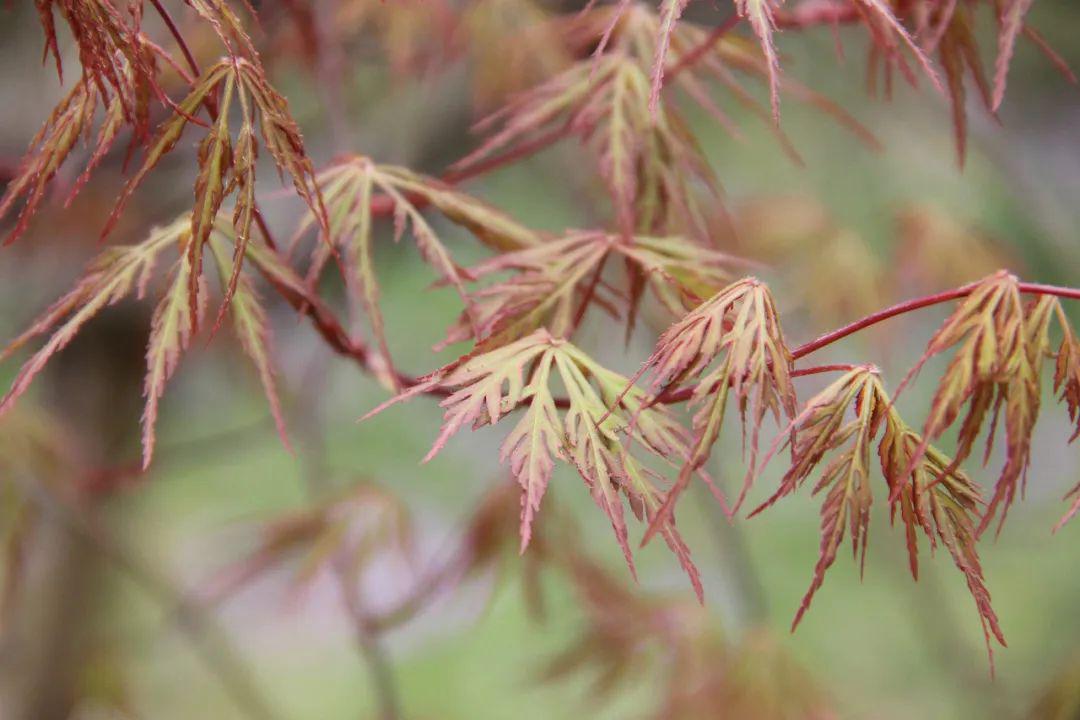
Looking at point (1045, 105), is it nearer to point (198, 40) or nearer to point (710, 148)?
point (710, 148)

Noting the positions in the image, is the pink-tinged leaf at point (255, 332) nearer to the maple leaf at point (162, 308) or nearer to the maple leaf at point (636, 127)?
the maple leaf at point (162, 308)

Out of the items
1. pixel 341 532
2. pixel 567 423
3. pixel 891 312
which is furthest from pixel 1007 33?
pixel 341 532

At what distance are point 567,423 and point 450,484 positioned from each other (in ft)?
8.34

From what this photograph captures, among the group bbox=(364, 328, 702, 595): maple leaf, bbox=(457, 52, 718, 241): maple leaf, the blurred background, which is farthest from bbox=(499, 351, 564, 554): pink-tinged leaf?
the blurred background

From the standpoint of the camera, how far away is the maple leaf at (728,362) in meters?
0.53

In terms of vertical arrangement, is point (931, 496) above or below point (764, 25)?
below

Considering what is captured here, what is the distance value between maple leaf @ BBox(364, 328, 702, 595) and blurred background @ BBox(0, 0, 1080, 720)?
1.69 ft

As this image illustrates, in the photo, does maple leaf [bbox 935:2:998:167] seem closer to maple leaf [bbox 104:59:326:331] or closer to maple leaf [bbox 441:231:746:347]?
maple leaf [bbox 441:231:746:347]

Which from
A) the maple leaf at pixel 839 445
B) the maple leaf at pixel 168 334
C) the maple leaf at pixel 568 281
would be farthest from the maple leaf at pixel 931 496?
the maple leaf at pixel 168 334

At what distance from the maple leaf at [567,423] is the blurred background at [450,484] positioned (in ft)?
1.69

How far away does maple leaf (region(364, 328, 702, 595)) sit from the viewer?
556 millimetres

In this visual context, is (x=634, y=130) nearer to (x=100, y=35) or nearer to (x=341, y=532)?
(x=100, y=35)

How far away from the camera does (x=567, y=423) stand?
60cm

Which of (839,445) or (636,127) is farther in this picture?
(636,127)
